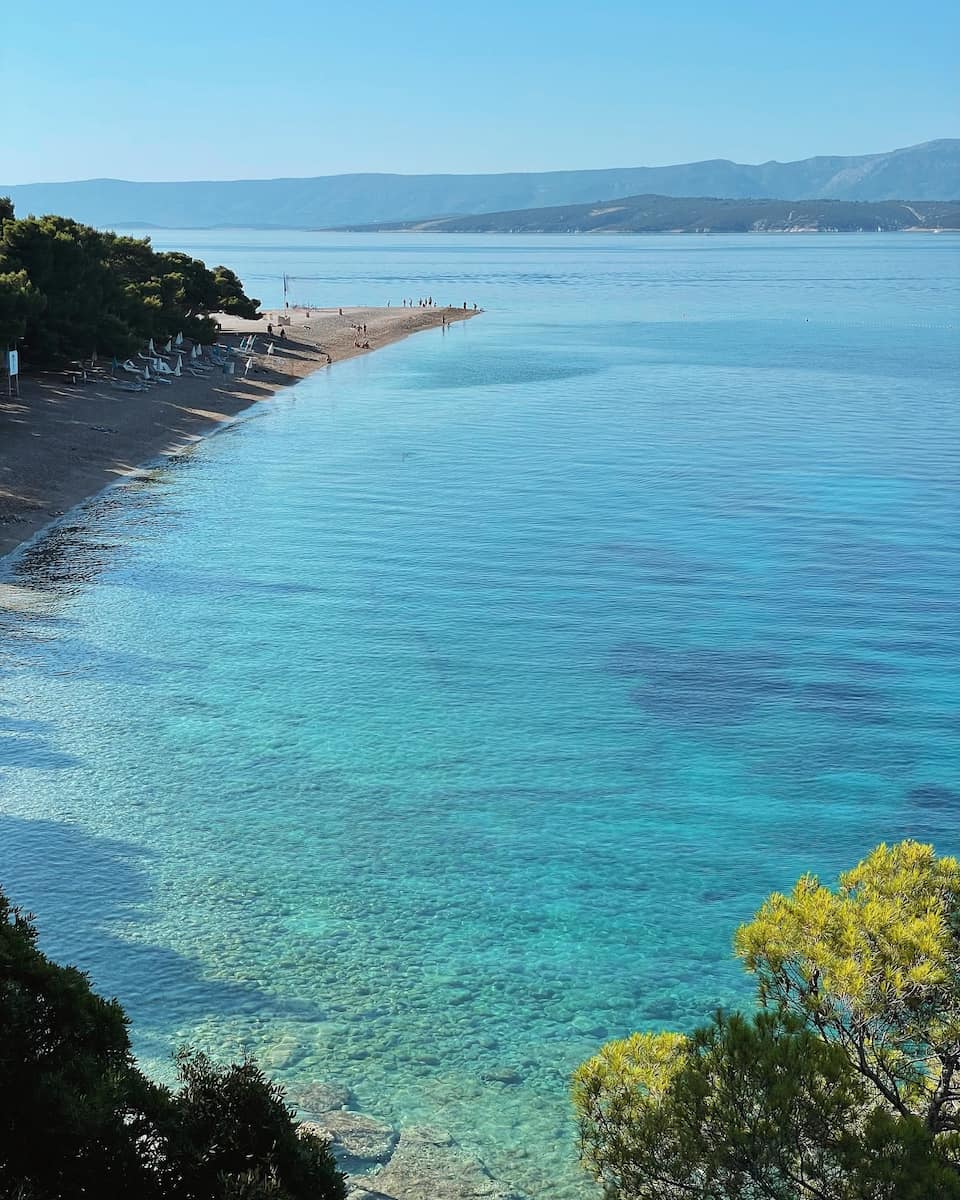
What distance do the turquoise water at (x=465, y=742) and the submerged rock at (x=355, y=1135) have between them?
1.87 ft

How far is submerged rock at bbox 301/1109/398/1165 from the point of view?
13773 mm

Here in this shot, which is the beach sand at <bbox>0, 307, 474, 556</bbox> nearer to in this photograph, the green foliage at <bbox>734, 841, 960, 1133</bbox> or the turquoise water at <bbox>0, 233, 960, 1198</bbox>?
the turquoise water at <bbox>0, 233, 960, 1198</bbox>

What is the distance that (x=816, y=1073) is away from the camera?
24.6 ft

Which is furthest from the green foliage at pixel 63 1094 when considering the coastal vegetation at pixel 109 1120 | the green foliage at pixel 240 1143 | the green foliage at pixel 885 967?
the green foliage at pixel 885 967

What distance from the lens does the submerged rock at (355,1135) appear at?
13.8 m

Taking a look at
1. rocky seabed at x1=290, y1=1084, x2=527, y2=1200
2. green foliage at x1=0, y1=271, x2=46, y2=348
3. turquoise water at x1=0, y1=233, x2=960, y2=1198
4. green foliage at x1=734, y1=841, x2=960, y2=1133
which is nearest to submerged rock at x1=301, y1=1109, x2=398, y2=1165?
rocky seabed at x1=290, y1=1084, x2=527, y2=1200

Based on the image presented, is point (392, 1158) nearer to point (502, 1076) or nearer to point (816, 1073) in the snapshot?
point (502, 1076)

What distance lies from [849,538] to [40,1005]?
35968 millimetres

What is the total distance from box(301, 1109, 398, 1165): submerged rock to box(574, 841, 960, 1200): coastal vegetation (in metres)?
5.29

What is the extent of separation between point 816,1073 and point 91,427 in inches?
2066

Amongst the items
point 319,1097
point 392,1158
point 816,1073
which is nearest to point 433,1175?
point 392,1158

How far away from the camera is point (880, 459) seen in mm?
54594

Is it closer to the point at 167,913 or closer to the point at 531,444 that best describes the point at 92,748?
the point at 167,913

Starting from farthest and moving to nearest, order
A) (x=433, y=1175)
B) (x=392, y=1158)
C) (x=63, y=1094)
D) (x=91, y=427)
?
(x=91, y=427) → (x=392, y=1158) → (x=433, y=1175) → (x=63, y=1094)
